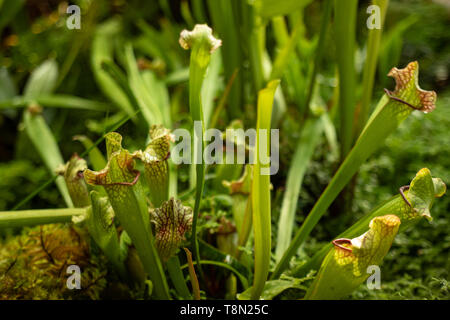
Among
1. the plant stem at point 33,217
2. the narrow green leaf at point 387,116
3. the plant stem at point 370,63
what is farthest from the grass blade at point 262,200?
the plant stem at point 370,63

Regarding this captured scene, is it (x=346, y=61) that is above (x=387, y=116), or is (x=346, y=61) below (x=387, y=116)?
above

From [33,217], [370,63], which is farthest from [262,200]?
[370,63]

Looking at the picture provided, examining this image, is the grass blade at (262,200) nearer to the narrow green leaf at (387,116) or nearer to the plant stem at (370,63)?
the narrow green leaf at (387,116)

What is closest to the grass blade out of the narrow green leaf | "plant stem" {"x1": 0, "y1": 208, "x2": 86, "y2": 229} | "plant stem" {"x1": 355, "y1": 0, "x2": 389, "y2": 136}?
the narrow green leaf

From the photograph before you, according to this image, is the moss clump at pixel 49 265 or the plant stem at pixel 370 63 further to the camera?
the plant stem at pixel 370 63

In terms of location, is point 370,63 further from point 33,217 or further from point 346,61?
point 33,217

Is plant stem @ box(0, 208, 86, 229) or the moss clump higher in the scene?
plant stem @ box(0, 208, 86, 229)

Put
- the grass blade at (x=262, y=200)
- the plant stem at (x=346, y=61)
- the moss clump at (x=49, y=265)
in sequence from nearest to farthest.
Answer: the grass blade at (x=262, y=200) → the moss clump at (x=49, y=265) → the plant stem at (x=346, y=61)

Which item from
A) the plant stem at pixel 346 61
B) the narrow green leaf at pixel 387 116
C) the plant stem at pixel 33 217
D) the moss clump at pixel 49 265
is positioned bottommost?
the moss clump at pixel 49 265

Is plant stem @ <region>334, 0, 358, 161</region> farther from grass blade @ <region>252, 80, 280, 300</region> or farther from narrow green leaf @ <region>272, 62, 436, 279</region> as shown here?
grass blade @ <region>252, 80, 280, 300</region>
